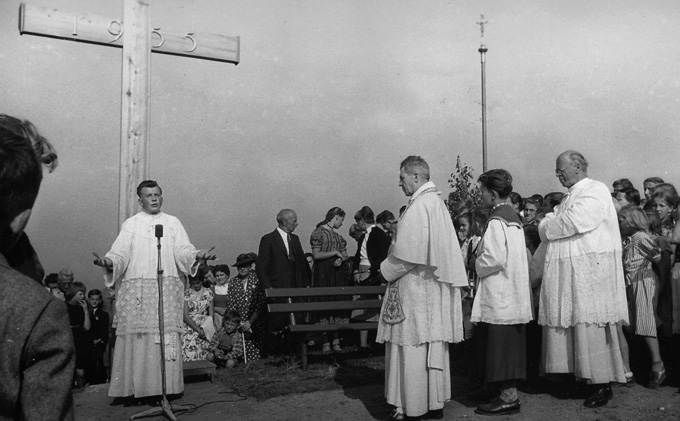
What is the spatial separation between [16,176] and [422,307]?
4113 millimetres

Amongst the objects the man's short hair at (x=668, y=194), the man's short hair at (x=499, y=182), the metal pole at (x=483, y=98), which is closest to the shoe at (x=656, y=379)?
the man's short hair at (x=668, y=194)

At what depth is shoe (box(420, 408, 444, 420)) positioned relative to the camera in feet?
17.7

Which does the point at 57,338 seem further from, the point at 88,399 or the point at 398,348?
the point at 88,399

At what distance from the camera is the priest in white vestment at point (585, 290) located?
549 cm

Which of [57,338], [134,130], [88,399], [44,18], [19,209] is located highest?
[44,18]

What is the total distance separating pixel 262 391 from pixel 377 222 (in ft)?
12.7

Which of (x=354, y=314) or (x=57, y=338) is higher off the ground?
(x=57, y=338)

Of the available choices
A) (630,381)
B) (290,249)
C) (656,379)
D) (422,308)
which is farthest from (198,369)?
(656,379)

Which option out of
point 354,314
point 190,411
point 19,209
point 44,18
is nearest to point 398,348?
point 190,411

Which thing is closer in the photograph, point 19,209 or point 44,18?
point 19,209

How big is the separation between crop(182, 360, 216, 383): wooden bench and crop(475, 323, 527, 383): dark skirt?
325 centimetres

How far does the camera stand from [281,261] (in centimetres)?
883

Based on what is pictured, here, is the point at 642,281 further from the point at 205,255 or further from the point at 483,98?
the point at 483,98

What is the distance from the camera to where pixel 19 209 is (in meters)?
1.57
